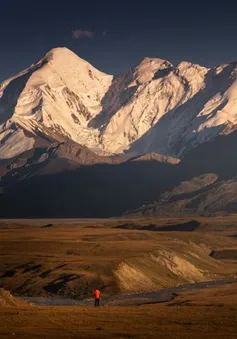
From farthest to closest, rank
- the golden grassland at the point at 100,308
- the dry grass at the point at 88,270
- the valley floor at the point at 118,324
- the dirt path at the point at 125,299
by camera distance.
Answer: the dry grass at the point at 88,270 → the dirt path at the point at 125,299 → the golden grassland at the point at 100,308 → the valley floor at the point at 118,324

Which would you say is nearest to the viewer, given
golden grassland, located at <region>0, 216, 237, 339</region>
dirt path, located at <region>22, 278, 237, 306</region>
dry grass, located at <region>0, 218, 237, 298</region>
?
golden grassland, located at <region>0, 216, 237, 339</region>

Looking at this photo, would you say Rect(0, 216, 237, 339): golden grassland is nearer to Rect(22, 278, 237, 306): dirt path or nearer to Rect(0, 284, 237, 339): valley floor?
Rect(0, 284, 237, 339): valley floor

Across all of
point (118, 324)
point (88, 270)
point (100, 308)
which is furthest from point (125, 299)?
point (118, 324)

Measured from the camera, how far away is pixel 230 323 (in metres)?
67.4

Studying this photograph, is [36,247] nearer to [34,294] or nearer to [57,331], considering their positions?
[34,294]

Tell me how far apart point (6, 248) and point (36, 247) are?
7156 mm

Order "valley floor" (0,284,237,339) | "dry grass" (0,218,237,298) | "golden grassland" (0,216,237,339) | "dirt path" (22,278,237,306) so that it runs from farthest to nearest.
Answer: "dry grass" (0,218,237,298) → "dirt path" (22,278,237,306) → "golden grassland" (0,216,237,339) → "valley floor" (0,284,237,339)

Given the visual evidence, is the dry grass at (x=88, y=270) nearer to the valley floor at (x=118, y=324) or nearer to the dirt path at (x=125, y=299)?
the dirt path at (x=125, y=299)

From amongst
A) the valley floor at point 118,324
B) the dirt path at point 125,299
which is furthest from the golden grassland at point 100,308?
the dirt path at point 125,299

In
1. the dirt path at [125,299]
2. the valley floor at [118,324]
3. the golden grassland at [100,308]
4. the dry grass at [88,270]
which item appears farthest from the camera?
the dry grass at [88,270]

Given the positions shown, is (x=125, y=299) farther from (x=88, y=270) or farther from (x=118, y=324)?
(x=118, y=324)

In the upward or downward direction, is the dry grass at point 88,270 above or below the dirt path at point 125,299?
above

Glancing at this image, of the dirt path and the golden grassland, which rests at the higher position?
the golden grassland

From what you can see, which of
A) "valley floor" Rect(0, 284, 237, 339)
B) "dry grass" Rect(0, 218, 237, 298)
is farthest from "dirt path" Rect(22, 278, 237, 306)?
"valley floor" Rect(0, 284, 237, 339)
